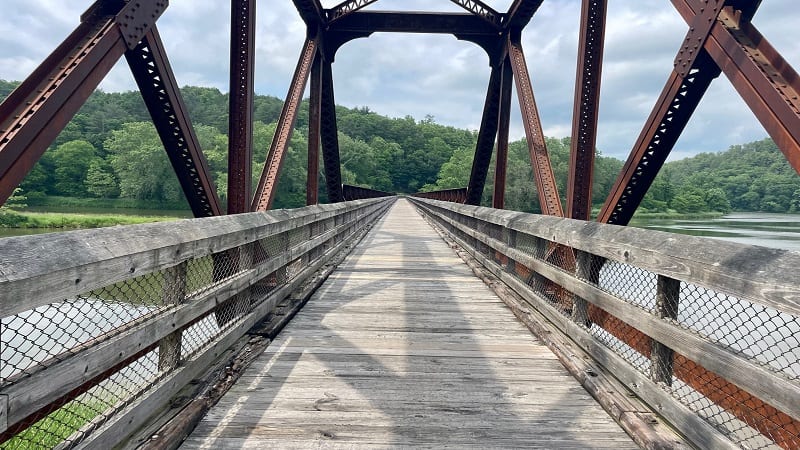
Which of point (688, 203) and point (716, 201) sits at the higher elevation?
point (716, 201)

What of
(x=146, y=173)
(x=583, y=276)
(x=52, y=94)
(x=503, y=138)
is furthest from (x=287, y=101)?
(x=146, y=173)

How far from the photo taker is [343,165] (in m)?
99.9

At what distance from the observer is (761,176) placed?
107000mm

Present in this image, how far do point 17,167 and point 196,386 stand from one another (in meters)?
1.77

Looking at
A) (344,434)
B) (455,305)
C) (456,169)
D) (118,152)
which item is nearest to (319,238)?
(455,305)

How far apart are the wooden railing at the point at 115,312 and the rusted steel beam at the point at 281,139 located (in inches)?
115

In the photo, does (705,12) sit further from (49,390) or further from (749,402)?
(49,390)

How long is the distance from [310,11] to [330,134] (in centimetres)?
598

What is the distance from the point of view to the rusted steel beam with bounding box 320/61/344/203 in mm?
16812

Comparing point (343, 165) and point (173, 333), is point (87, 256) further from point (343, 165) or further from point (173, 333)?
point (343, 165)

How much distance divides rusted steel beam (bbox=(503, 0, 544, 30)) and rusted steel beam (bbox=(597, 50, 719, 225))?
26.9 feet

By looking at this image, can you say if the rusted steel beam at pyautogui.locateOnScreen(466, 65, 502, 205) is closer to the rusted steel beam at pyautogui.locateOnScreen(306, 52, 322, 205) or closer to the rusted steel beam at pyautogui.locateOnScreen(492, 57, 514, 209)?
the rusted steel beam at pyautogui.locateOnScreen(492, 57, 514, 209)

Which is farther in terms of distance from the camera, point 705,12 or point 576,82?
point 576,82

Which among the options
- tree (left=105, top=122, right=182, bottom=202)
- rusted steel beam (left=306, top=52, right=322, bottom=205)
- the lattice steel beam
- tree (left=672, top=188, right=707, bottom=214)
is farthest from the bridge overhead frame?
tree (left=672, top=188, right=707, bottom=214)
